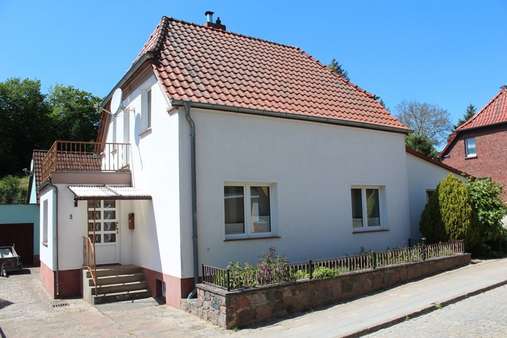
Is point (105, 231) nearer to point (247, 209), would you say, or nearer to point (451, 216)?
point (247, 209)

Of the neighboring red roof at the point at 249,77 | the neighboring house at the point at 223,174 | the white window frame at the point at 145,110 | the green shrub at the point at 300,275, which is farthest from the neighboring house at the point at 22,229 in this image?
the green shrub at the point at 300,275

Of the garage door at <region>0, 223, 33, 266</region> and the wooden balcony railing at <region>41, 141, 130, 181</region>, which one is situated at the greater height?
the wooden balcony railing at <region>41, 141, 130, 181</region>

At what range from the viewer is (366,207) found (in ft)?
46.6

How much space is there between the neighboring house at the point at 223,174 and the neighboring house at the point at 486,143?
61.1ft

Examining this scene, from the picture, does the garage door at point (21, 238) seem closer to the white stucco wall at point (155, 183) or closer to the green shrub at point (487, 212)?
the white stucco wall at point (155, 183)

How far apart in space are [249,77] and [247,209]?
12.6ft

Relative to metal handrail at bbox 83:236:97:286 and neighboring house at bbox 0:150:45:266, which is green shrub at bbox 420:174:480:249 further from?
neighboring house at bbox 0:150:45:266

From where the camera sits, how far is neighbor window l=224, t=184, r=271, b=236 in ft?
38.1

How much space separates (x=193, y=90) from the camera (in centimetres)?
1149

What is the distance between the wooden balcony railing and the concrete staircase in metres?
3.11

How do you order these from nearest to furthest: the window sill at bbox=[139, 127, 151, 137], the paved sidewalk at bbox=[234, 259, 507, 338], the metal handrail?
the paved sidewalk at bbox=[234, 259, 507, 338] → the metal handrail → the window sill at bbox=[139, 127, 151, 137]

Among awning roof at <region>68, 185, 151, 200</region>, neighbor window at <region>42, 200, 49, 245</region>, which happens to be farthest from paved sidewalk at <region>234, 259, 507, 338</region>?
neighbor window at <region>42, 200, 49, 245</region>

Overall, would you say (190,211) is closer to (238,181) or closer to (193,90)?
(238,181)

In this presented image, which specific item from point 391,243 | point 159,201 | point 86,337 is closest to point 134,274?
point 159,201
